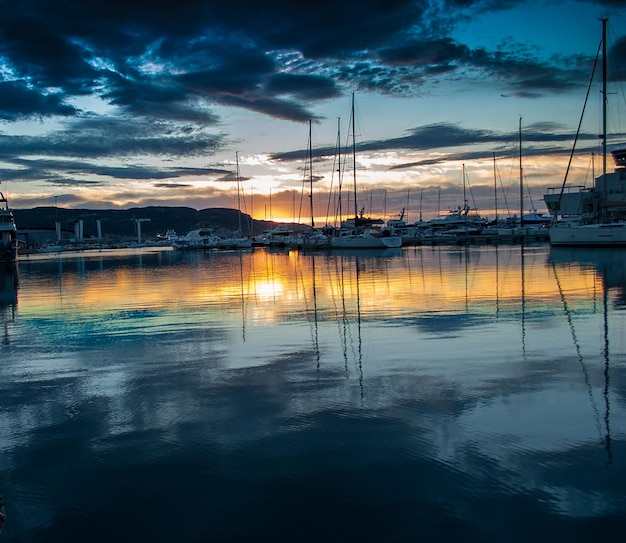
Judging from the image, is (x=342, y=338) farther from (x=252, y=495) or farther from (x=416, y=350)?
(x=252, y=495)

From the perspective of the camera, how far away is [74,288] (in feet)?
95.9

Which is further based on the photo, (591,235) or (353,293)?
(591,235)

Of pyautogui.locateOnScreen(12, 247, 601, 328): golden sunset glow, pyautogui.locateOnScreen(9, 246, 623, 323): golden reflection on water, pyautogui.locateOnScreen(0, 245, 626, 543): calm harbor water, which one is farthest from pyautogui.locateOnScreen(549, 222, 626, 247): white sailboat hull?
pyautogui.locateOnScreen(0, 245, 626, 543): calm harbor water

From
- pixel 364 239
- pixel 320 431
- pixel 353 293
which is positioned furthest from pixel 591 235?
pixel 320 431

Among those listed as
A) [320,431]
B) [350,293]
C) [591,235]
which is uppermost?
[591,235]

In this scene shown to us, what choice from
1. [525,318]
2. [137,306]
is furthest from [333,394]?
[137,306]

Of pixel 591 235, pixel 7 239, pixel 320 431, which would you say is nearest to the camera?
pixel 320 431

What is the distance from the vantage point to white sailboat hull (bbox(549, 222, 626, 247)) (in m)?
48.6

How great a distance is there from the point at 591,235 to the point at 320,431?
4997 cm

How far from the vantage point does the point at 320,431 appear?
7035mm

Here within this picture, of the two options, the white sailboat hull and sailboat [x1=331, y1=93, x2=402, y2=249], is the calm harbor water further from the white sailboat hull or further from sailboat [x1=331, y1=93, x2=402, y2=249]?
sailboat [x1=331, y1=93, x2=402, y2=249]

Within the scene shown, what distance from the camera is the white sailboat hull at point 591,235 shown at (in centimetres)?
4862

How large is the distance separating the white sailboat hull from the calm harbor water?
38.3 m

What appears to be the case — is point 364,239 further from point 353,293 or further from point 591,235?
point 353,293
